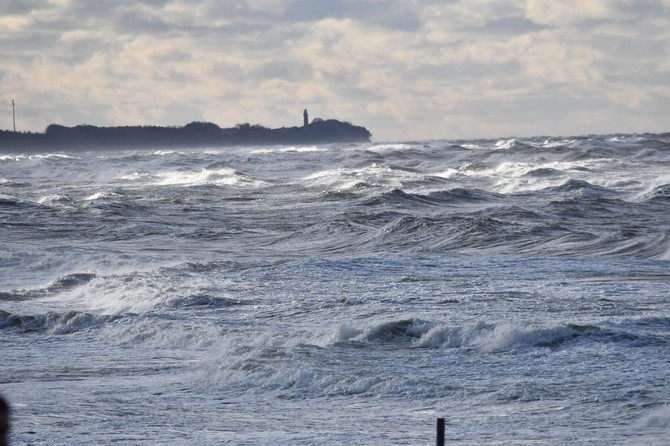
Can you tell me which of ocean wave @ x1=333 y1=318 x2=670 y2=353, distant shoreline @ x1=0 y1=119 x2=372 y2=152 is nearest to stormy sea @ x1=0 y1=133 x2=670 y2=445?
ocean wave @ x1=333 y1=318 x2=670 y2=353

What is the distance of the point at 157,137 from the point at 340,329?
152m

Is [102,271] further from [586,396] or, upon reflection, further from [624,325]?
[586,396]

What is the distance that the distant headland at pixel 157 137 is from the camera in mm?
150625

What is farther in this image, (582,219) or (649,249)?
(582,219)

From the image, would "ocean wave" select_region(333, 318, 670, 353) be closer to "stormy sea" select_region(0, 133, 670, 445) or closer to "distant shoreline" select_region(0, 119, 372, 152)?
"stormy sea" select_region(0, 133, 670, 445)

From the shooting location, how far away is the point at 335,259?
708 inches

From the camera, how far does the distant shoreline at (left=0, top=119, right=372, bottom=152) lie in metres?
151

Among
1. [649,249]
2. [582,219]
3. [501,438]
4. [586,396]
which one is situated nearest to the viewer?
[501,438]

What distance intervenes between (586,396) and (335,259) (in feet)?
33.2

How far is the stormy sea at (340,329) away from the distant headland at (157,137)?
127340 millimetres

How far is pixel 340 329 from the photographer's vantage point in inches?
432

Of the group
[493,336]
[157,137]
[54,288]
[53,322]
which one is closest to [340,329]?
[493,336]

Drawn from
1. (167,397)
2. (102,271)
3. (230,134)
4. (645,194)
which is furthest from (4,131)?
(167,397)

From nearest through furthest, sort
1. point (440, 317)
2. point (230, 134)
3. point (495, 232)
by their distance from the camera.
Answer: point (440, 317), point (495, 232), point (230, 134)
